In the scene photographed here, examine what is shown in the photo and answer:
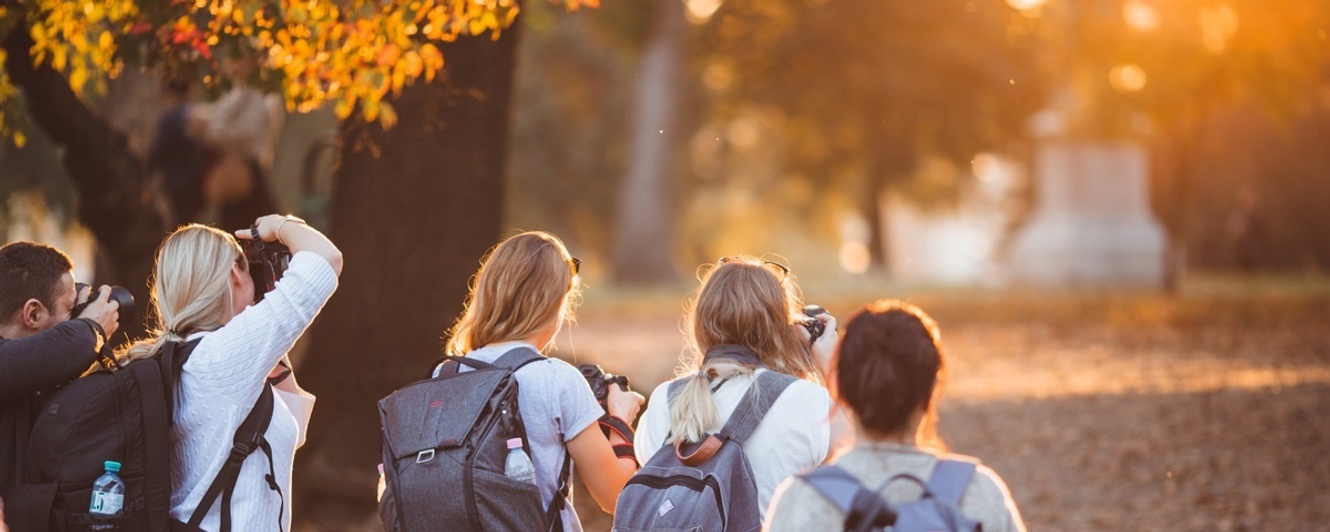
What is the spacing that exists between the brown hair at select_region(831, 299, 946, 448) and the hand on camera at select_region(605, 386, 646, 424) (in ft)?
3.97

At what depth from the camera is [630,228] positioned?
2778 centimetres

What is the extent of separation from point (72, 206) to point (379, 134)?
13.1 meters

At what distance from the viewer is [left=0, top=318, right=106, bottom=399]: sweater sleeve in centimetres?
326

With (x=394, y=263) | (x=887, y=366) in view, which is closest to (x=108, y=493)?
(x=887, y=366)

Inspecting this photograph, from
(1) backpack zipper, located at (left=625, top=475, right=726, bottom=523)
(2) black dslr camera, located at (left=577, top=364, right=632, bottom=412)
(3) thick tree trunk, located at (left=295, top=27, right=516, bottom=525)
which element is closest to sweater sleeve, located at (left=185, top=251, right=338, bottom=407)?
(2) black dslr camera, located at (left=577, top=364, right=632, bottom=412)

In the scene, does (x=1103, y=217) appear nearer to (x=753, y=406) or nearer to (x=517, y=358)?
(x=753, y=406)

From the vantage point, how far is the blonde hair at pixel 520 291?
3.64 m

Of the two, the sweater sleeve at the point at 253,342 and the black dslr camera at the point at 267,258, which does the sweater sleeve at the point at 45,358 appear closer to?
the sweater sleeve at the point at 253,342

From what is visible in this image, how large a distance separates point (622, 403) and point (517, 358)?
37 centimetres

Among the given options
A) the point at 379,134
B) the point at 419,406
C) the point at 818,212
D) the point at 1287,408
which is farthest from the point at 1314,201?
the point at 419,406

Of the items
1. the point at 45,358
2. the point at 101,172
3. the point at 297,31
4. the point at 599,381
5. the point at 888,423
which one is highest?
the point at 297,31

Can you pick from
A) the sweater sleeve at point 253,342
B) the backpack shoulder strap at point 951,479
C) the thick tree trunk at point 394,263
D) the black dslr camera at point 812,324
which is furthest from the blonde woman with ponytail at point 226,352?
the thick tree trunk at point 394,263

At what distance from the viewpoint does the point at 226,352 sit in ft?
11.1

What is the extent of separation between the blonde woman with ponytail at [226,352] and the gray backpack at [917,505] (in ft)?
4.85
